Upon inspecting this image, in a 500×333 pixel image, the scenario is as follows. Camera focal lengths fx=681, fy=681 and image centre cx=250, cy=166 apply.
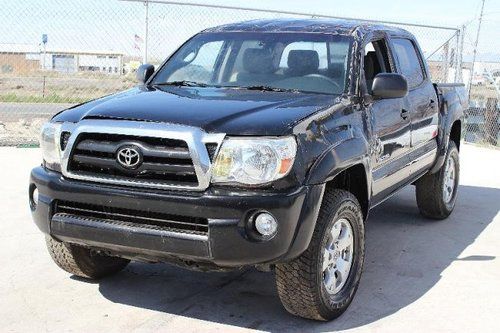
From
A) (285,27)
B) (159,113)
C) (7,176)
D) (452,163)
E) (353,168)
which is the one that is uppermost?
(285,27)

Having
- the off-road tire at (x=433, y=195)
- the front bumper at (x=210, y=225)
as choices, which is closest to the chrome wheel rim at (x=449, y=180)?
the off-road tire at (x=433, y=195)

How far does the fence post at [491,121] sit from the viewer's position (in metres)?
14.0

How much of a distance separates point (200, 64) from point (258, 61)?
52cm

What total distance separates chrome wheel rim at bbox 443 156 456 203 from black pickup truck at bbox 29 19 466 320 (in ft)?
6.76

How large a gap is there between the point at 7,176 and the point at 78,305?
4.68 meters

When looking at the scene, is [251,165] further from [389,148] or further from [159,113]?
[389,148]

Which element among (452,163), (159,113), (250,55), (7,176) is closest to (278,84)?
(250,55)

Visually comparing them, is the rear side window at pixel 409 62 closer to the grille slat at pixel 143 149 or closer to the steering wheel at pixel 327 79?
the steering wheel at pixel 327 79

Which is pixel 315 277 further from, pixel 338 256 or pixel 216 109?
pixel 216 109

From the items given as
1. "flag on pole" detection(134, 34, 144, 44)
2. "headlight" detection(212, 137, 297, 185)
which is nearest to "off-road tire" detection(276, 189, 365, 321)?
"headlight" detection(212, 137, 297, 185)

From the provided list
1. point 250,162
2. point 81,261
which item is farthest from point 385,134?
point 81,261

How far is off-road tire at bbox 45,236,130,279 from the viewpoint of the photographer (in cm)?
461

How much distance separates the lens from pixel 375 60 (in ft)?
18.1

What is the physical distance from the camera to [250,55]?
521cm
